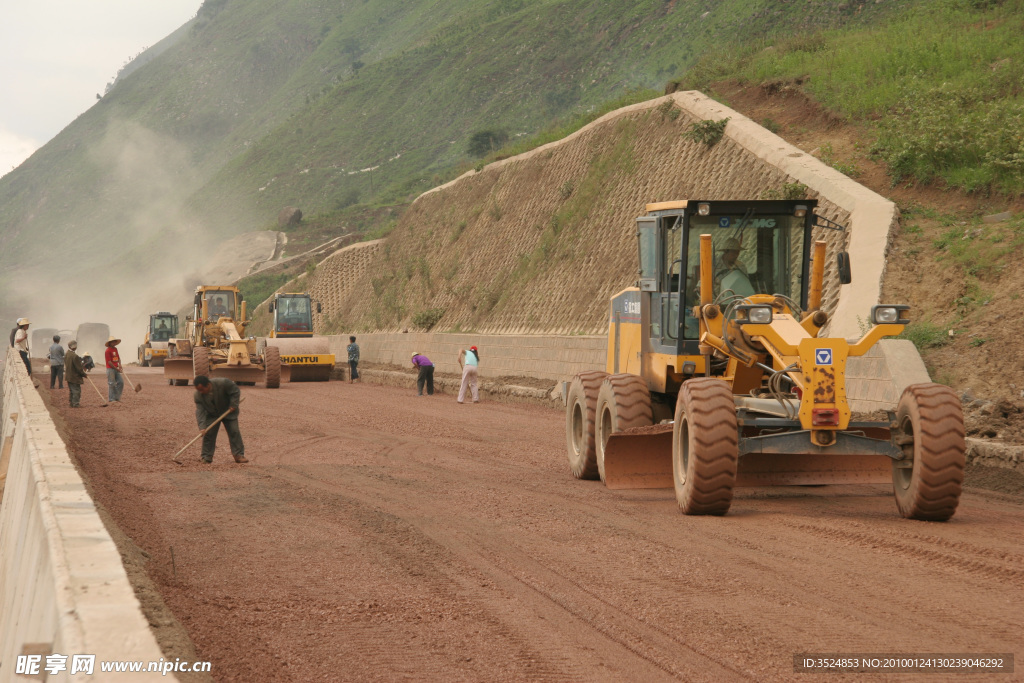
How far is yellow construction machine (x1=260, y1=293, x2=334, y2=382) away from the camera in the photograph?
120 feet

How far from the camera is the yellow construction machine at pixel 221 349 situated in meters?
32.9

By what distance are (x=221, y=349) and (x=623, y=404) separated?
1042 inches

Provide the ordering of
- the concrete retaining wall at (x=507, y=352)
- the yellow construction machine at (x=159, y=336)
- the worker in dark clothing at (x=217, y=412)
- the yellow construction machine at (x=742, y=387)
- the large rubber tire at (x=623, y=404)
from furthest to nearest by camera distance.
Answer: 1. the yellow construction machine at (x=159, y=336)
2. the concrete retaining wall at (x=507, y=352)
3. the worker in dark clothing at (x=217, y=412)
4. the large rubber tire at (x=623, y=404)
5. the yellow construction machine at (x=742, y=387)

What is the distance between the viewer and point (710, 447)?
8953 millimetres

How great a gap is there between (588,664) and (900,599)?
7.68 feet

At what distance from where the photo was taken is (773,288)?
10.9 meters

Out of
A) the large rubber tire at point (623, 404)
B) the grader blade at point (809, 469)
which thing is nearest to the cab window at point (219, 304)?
the large rubber tire at point (623, 404)

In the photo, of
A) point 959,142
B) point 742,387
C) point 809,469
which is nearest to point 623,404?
point 742,387

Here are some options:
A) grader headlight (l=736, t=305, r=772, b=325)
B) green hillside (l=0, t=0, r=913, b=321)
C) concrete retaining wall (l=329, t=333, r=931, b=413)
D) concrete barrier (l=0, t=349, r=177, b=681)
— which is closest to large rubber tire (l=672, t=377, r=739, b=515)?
grader headlight (l=736, t=305, r=772, b=325)

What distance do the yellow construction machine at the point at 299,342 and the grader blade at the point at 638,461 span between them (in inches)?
1034

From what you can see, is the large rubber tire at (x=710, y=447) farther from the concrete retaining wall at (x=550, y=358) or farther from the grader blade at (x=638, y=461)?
the concrete retaining wall at (x=550, y=358)

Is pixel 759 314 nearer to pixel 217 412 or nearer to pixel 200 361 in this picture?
pixel 217 412

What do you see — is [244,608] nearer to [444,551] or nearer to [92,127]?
[444,551]

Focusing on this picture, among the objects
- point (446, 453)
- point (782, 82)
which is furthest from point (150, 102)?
point (446, 453)
